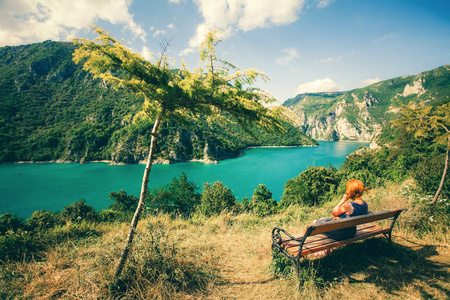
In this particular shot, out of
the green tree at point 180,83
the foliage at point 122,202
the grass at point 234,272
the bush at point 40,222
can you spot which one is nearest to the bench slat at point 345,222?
the grass at point 234,272

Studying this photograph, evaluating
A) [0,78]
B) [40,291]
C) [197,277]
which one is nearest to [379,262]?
[197,277]

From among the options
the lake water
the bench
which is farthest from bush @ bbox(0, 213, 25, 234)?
the bench

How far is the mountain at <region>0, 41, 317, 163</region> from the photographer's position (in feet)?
278

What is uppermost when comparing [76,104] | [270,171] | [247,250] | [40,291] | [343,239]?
[76,104]

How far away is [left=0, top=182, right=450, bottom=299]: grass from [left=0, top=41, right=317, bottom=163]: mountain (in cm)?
6769

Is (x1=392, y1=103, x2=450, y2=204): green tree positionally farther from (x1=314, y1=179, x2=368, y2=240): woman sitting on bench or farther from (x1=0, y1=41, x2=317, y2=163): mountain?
(x1=0, y1=41, x2=317, y2=163): mountain

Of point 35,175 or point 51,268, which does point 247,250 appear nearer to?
point 51,268

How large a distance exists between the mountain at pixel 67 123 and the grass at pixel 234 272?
67695 millimetres

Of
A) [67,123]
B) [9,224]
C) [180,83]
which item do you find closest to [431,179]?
[180,83]

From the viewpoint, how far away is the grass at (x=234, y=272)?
260 centimetres

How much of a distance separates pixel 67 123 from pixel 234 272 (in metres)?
136

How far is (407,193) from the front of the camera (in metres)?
5.62

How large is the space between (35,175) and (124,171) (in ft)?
100

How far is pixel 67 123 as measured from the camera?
103m
